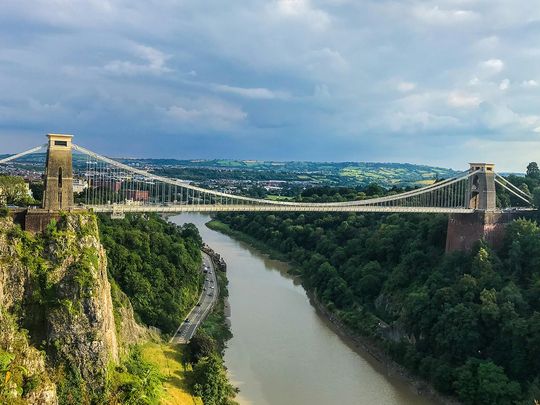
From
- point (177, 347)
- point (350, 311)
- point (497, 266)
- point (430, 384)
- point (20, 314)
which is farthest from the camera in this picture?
point (350, 311)

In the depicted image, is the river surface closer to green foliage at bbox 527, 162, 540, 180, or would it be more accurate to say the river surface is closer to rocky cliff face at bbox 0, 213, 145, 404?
rocky cliff face at bbox 0, 213, 145, 404

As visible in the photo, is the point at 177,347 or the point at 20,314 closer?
the point at 20,314

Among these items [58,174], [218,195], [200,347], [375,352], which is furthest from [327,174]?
[58,174]

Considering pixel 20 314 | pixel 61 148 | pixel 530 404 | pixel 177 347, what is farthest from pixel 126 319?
pixel 530 404

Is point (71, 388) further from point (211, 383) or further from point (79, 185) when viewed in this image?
point (79, 185)

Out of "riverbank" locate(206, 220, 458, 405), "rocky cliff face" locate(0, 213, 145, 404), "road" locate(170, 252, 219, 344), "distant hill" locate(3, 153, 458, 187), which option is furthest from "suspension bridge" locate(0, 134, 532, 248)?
"distant hill" locate(3, 153, 458, 187)

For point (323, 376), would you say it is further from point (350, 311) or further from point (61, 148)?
point (61, 148)
